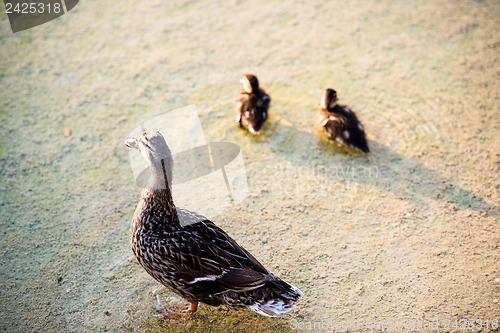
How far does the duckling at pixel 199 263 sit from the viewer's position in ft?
9.45

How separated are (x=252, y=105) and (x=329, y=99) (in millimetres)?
569

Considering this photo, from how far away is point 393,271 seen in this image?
3.23 meters

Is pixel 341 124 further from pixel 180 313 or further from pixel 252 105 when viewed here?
pixel 180 313

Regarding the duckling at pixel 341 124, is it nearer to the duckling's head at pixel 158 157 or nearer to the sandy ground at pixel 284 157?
the sandy ground at pixel 284 157

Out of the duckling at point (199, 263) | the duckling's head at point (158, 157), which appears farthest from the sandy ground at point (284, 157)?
the duckling's head at point (158, 157)

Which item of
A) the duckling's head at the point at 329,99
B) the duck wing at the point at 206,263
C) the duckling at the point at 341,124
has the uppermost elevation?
the duckling's head at the point at 329,99

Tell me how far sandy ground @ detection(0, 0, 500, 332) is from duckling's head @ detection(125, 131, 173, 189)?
605mm

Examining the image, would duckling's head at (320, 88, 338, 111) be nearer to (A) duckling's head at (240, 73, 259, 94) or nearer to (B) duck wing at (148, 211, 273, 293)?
(A) duckling's head at (240, 73, 259, 94)

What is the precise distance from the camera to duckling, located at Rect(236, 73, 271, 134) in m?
4.05

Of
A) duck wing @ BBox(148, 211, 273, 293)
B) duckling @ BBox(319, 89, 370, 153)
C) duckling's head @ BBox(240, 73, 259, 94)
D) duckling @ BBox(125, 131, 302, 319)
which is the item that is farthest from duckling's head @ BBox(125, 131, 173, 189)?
duckling @ BBox(319, 89, 370, 153)

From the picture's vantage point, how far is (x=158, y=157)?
9.92ft

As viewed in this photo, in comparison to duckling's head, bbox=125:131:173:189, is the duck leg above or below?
below

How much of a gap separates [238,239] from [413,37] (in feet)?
8.71

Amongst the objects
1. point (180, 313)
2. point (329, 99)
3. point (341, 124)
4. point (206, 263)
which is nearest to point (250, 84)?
point (329, 99)
